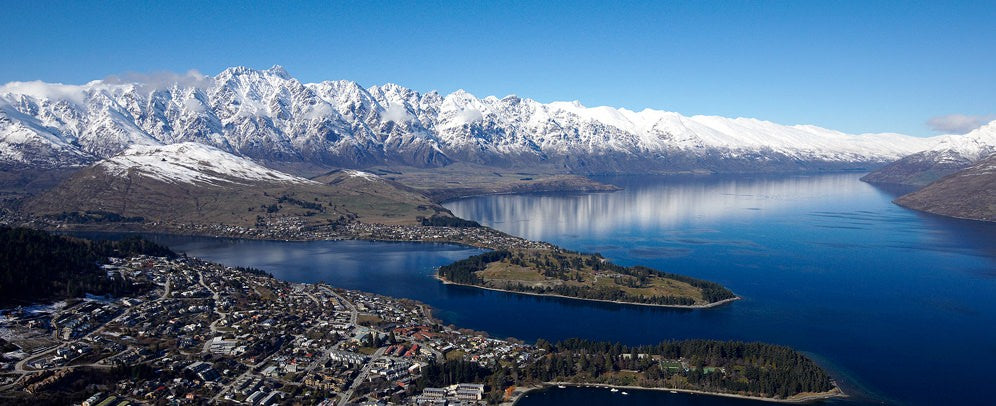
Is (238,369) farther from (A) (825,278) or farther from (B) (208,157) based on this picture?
(B) (208,157)

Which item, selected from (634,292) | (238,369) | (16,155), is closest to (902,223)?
(634,292)

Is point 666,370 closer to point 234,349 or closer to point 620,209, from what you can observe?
point 234,349

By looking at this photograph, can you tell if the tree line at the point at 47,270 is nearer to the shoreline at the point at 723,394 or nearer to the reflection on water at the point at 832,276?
the shoreline at the point at 723,394

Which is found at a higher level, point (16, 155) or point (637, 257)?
point (16, 155)

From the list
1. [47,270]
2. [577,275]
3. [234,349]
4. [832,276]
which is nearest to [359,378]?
[234,349]

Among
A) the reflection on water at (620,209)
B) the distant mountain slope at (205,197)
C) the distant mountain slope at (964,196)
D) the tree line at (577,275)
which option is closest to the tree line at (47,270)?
the tree line at (577,275)

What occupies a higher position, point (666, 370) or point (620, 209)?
point (620, 209)
